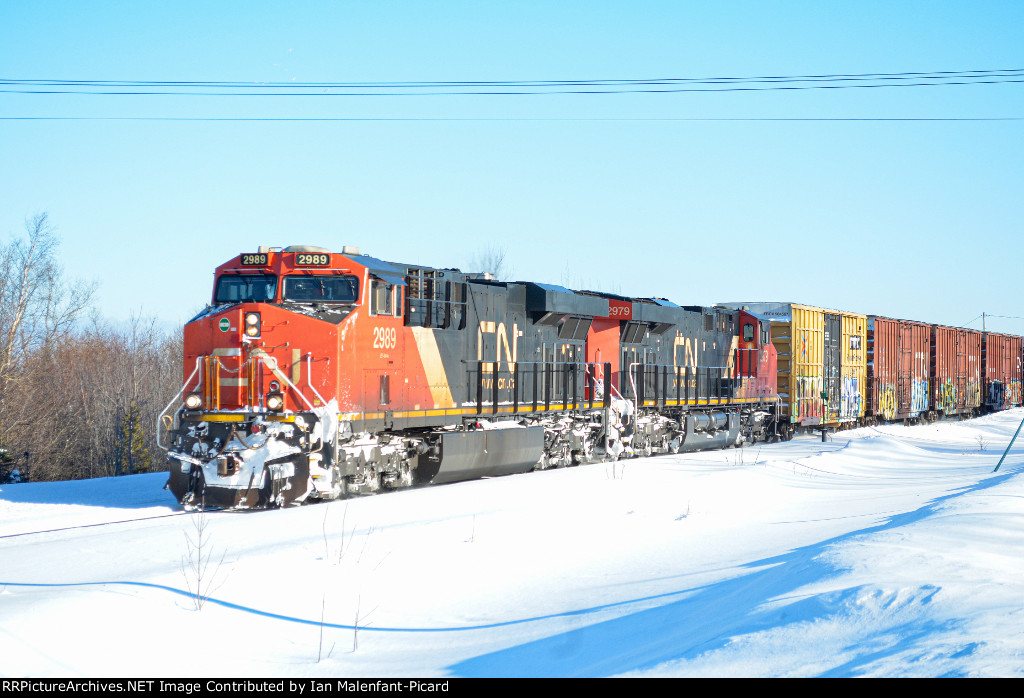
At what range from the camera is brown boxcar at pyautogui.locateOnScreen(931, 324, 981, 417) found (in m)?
41.4

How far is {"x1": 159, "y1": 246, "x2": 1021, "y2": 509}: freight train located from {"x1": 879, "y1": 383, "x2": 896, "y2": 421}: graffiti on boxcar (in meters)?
12.7

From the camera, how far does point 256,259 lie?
13.7 metres

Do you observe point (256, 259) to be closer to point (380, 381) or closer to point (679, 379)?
point (380, 381)

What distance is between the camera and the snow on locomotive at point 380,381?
1261 centimetres

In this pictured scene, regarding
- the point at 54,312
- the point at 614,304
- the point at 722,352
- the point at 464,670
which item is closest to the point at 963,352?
the point at 722,352

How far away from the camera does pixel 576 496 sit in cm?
1288

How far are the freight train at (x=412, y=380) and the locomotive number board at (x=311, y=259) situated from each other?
0.02m

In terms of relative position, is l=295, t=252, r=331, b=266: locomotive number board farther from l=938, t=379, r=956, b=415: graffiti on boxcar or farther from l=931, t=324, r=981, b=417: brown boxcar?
l=938, t=379, r=956, b=415: graffiti on boxcar

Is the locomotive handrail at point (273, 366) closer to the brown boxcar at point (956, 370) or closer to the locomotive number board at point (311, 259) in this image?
the locomotive number board at point (311, 259)

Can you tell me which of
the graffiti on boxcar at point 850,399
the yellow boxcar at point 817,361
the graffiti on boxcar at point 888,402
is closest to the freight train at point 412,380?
the yellow boxcar at point 817,361

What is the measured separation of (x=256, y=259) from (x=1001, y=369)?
49.5m
